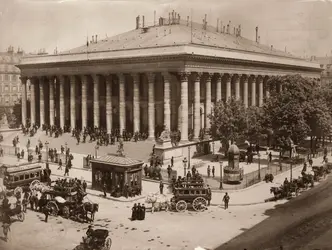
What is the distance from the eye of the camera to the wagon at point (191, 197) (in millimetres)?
29891

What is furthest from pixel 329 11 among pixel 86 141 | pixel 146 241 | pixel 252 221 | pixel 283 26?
pixel 86 141

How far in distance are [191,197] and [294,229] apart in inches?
292

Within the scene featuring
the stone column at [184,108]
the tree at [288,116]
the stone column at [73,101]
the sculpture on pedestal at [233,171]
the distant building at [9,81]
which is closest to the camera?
the sculpture on pedestal at [233,171]

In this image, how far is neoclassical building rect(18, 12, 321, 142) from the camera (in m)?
55.4

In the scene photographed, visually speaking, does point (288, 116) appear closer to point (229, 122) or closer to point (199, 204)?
point (229, 122)

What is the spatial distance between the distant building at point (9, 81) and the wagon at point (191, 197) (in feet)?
254

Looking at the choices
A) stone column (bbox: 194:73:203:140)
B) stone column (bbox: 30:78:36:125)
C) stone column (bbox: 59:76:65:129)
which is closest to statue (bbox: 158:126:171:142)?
stone column (bbox: 194:73:203:140)

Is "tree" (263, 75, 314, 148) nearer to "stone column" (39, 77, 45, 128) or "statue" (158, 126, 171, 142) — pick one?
"statue" (158, 126, 171, 142)

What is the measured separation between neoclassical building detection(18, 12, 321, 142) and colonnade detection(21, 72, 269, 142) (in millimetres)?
122

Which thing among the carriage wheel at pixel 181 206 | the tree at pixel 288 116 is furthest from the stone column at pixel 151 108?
the carriage wheel at pixel 181 206

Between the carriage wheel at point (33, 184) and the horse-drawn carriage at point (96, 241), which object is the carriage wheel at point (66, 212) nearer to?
the carriage wheel at point (33, 184)

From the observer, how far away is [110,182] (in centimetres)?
3481

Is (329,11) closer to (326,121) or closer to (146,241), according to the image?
(146,241)

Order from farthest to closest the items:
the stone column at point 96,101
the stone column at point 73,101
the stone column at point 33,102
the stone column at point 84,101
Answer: the stone column at point 33,102 < the stone column at point 73,101 < the stone column at point 84,101 < the stone column at point 96,101
